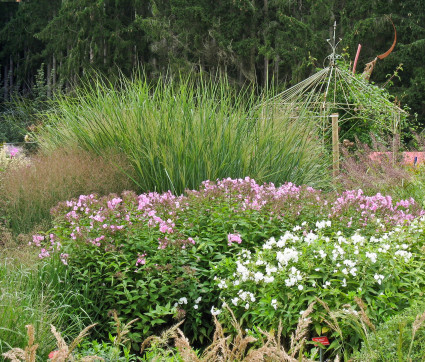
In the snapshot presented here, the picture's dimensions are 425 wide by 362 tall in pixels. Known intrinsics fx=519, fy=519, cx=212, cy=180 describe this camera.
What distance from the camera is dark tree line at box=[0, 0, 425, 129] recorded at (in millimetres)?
17328

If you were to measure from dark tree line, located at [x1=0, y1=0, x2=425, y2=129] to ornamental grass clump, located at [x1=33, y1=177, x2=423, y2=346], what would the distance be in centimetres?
1346

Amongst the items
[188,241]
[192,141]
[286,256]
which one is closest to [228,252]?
[188,241]

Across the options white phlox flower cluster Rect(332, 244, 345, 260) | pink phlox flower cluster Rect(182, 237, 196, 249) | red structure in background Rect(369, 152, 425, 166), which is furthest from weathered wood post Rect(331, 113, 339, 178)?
white phlox flower cluster Rect(332, 244, 345, 260)

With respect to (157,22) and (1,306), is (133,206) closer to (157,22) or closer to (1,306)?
(1,306)

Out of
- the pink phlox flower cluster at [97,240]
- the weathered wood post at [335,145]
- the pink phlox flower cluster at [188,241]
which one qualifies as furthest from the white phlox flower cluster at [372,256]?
the weathered wood post at [335,145]

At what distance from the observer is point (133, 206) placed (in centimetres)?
356

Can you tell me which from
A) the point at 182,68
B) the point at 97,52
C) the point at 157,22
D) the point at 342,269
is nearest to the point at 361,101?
the point at 342,269

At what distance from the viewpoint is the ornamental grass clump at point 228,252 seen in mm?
2764

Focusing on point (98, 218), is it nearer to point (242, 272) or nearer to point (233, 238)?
point (233, 238)

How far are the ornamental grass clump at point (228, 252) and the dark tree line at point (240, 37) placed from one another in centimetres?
1346

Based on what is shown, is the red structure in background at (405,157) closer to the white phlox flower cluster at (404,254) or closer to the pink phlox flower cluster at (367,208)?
the pink phlox flower cluster at (367,208)

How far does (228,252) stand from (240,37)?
16.7 meters

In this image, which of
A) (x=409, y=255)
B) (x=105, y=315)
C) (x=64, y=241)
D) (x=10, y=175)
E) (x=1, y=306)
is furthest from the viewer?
(x=10, y=175)

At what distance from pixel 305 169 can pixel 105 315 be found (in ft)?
9.79
